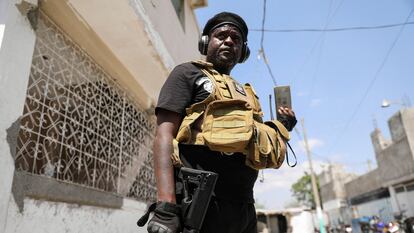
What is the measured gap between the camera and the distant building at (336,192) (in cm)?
2561

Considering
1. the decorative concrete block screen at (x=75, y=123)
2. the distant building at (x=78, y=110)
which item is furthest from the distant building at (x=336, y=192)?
the decorative concrete block screen at (x=75, y=123)

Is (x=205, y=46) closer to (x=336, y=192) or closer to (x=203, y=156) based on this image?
(x=203, y=156)

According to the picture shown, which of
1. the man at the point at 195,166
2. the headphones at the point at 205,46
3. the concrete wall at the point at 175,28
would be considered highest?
the concrete wall at the point at 175,28

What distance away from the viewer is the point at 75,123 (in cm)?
246

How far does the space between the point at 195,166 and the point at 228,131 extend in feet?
0.63

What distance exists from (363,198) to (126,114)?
20.6m

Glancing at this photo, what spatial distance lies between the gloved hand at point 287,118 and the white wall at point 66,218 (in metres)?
1.47

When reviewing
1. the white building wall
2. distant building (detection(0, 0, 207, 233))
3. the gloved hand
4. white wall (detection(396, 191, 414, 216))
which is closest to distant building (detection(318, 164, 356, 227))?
the white building wall

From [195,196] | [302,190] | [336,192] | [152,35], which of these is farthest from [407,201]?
[302,190]

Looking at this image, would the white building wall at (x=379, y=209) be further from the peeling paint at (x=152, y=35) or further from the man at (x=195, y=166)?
the man at (x=195, y=166)

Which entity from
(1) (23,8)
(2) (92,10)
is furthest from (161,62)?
(1) (23,8)

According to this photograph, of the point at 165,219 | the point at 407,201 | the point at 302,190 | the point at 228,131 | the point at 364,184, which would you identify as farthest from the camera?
the point at 302,190

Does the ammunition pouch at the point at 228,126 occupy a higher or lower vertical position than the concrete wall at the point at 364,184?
lower

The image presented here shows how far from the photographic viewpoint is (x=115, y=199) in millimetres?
2834
